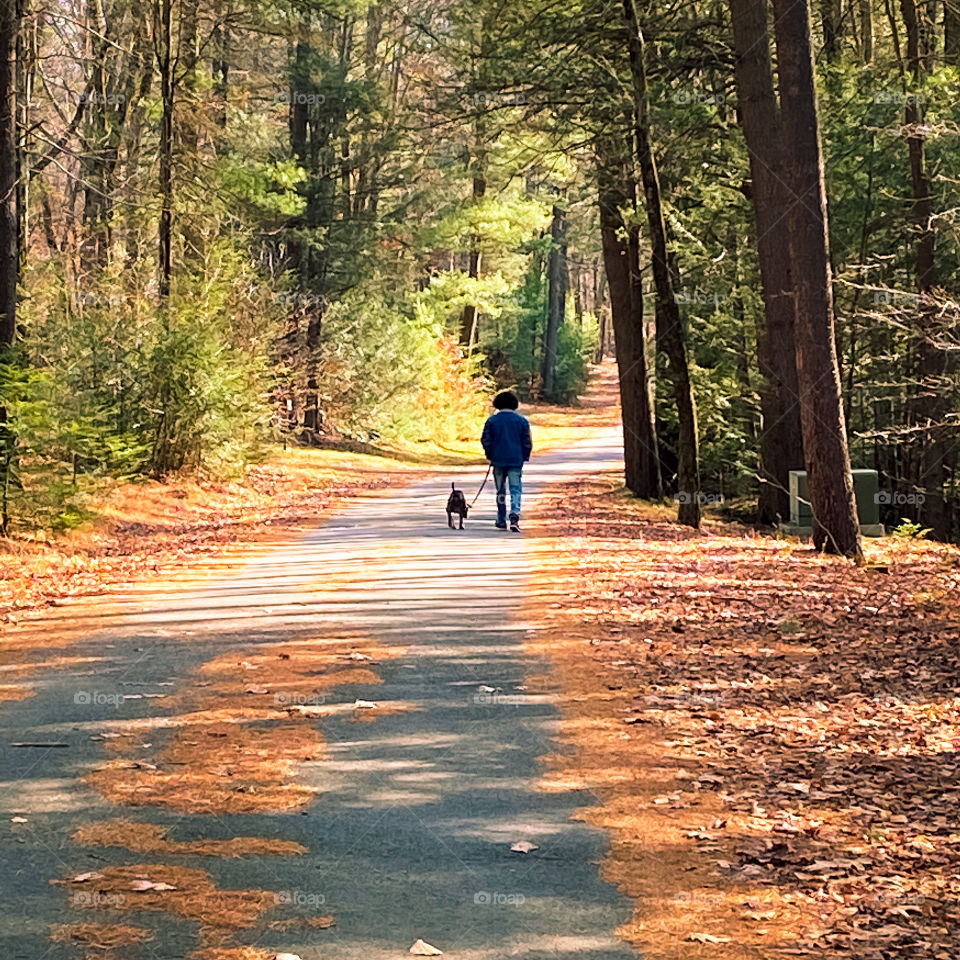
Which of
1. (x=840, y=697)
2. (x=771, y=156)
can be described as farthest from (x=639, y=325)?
(x=840, y=697)

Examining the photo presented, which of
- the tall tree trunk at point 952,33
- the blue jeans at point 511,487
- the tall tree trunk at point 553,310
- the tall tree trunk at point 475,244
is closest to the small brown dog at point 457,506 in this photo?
the blue jeans at point 511,487

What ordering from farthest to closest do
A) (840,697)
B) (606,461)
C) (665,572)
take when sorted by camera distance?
(606,461) → (665,572) → (840,697)

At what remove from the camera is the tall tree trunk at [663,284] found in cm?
2050

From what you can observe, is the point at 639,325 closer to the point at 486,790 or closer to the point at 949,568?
the point at 949,568

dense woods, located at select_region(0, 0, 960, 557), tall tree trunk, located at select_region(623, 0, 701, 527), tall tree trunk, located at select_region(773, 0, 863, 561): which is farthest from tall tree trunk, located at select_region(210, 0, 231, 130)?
tall tree trunk, located at select_region(773, 0, 863, 561)

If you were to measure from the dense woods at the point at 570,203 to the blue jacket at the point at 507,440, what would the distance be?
2943 mm

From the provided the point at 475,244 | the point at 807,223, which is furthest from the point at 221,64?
the point at 807,223

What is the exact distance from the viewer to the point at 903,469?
3012 cm

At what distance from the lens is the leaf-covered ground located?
5.47m

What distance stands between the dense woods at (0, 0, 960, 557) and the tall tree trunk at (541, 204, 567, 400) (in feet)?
91.5

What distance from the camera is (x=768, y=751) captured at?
8.05m

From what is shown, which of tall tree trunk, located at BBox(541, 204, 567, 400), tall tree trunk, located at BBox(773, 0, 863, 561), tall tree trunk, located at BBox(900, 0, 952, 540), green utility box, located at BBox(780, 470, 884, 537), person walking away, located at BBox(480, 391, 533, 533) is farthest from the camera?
tall tree trunk, located at BBox(541, 204, 567, 400)

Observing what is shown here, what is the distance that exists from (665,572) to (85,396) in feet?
36.5

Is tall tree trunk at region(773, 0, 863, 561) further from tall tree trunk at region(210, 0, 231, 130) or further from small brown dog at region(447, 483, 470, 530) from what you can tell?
tall tree trunk at region(210, 0, 231, 130)
